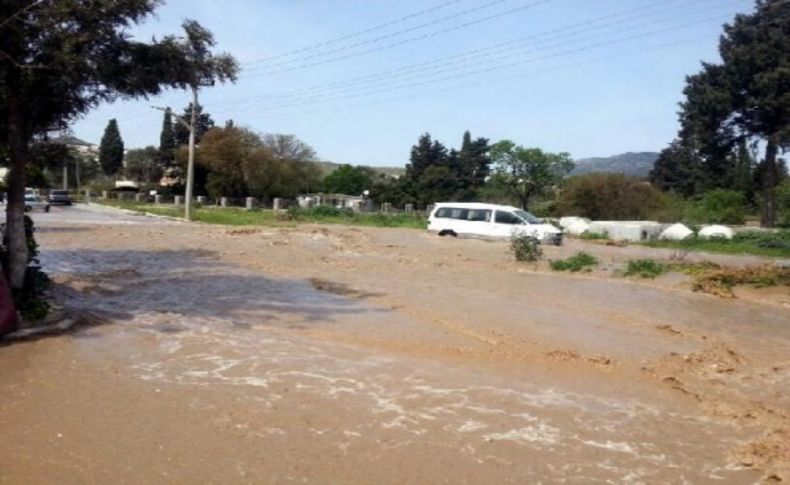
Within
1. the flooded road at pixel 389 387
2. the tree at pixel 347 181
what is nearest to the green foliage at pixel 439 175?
the tree at pixel 347 181

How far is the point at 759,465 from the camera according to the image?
559 centimetres

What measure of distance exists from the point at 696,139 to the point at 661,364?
48227mm

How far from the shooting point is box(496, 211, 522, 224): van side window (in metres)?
29.1

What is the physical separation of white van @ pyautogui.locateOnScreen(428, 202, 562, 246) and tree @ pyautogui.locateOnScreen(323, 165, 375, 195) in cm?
7878

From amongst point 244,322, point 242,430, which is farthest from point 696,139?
point 242,430

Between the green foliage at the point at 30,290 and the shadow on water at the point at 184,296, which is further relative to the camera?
the shadow on water at the point at 184,296

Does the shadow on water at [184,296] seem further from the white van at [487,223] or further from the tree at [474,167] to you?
the tree at [474,167]

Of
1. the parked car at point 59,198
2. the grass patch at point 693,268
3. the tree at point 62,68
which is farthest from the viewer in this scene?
the parked car at point 59,198

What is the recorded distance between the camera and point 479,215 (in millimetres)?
29891

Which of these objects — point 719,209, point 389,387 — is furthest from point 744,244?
point 389,387

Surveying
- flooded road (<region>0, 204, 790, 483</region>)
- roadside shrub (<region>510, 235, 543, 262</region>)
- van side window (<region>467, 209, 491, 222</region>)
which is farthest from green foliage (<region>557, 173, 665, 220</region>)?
flooded road (<region>0, 204, 790, 483</region>)

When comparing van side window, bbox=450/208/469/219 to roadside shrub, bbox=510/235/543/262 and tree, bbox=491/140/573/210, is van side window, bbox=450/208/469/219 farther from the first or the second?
tree, bbox=491/140/573/210

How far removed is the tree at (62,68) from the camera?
949cm

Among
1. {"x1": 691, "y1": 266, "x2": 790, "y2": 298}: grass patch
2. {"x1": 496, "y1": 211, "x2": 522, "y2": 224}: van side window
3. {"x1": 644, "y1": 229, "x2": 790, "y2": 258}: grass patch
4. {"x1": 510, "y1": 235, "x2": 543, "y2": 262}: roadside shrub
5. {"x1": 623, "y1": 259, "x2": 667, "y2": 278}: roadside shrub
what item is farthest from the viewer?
{"x1": 644, "y1": 229, "x2": 790, "y2": 258}: grass patch
